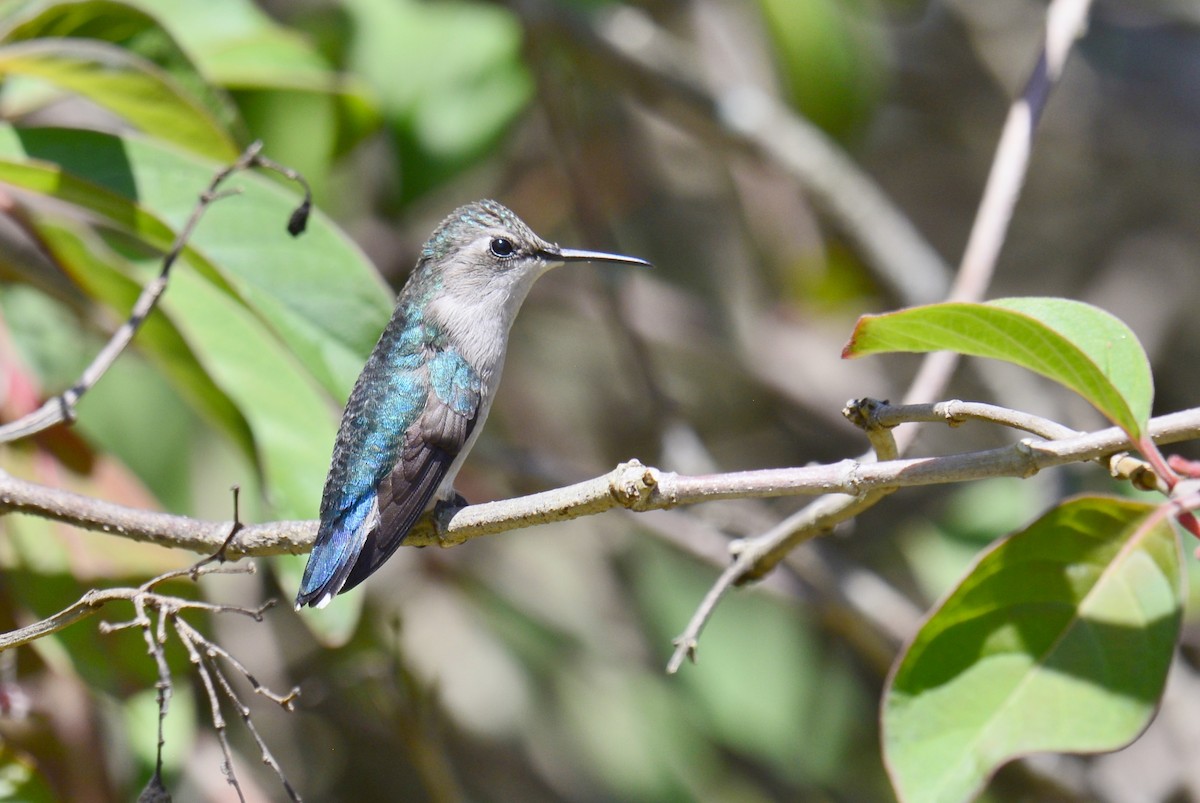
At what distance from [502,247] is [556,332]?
2741mm

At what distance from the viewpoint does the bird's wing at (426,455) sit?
7.11 feet

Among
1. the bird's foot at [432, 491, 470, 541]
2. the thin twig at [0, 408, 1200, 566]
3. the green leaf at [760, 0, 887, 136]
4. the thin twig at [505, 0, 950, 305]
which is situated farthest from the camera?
the green leaf at [760, 0, 887, 136]

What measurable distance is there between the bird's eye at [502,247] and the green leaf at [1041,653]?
1.36 meters

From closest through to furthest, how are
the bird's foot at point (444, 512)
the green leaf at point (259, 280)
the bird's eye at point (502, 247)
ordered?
1. the bird's foot at point (444, 512)
2. the green leaf at point (259, 280)
3. the bird's eye at point (502, 247)

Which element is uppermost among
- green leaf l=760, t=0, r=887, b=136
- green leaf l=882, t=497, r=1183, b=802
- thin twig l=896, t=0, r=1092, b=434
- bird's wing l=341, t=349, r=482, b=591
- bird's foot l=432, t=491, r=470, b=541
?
green leaf l=760, t=0, r=887, b=136

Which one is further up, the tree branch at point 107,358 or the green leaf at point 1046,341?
the tree branch at point 107,358

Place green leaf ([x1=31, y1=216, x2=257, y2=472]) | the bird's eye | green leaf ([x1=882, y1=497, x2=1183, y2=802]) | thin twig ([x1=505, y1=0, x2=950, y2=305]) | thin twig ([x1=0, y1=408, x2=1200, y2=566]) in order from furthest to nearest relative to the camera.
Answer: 1. thin twig ([x1=505, y1=0, x2=950, y2=305])
2. the bird's eye
3. green leaf ([x1=31, y1=216, x2=257, y2=472])
4. green leaf ([x1=882, y1=497, x2=1183, y2=802])
5. thin twig ([x1=0, y1=408, x2=1200, y2=566])

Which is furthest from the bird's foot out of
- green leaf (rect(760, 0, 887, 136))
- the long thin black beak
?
green leaf (rect(760, 0, 887, 136))

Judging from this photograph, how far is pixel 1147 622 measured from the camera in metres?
1.98

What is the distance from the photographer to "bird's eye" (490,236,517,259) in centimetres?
287

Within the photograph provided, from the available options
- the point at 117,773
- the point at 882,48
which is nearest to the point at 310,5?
the point at 882,48

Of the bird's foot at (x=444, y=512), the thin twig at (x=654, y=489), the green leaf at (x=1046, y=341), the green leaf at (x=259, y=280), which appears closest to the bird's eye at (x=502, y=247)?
the green leaf at (x=259, y=280)

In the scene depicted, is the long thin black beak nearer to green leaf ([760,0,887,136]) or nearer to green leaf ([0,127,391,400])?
green leaf ([0,127,391,400])

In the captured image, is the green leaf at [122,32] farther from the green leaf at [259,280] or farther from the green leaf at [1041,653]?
the green leaf at [1041,653]
